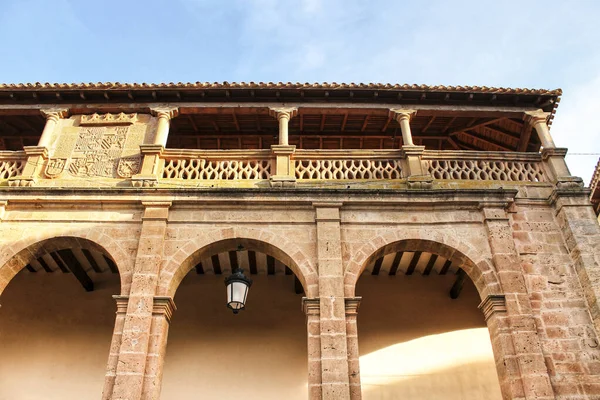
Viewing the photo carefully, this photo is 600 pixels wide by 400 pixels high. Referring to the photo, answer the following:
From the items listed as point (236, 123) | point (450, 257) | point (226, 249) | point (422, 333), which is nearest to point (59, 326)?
point (226, 249)

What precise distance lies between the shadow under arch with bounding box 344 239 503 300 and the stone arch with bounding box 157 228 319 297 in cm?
58

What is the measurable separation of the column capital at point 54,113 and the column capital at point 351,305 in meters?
6.37

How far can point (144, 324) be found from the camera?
6965 mm

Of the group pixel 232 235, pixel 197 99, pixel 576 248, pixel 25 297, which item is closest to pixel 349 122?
pixel 197 99

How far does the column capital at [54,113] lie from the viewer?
9484 millimetres

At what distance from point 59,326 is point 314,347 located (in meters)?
5.73

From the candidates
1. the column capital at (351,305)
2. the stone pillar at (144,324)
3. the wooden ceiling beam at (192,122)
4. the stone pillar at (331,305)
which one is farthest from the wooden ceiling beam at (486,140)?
the stone pillar at (144,324)

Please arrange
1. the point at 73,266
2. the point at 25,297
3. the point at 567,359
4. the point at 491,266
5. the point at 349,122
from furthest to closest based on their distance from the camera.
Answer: the point at 349,122 < the point at 25,297 < the point at 73,266 < the point at 491,266 < the point at 567,359

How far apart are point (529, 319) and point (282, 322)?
457 cm

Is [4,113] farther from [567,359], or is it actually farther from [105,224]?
[567,359]

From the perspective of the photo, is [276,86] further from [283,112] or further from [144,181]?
[144,181]

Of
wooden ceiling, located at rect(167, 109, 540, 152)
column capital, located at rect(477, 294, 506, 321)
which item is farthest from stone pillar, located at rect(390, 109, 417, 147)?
column capital, located at rect(477, 294, 506, 321)

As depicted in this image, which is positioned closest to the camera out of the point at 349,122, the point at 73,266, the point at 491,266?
the point at 491,266

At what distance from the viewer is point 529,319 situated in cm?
715
